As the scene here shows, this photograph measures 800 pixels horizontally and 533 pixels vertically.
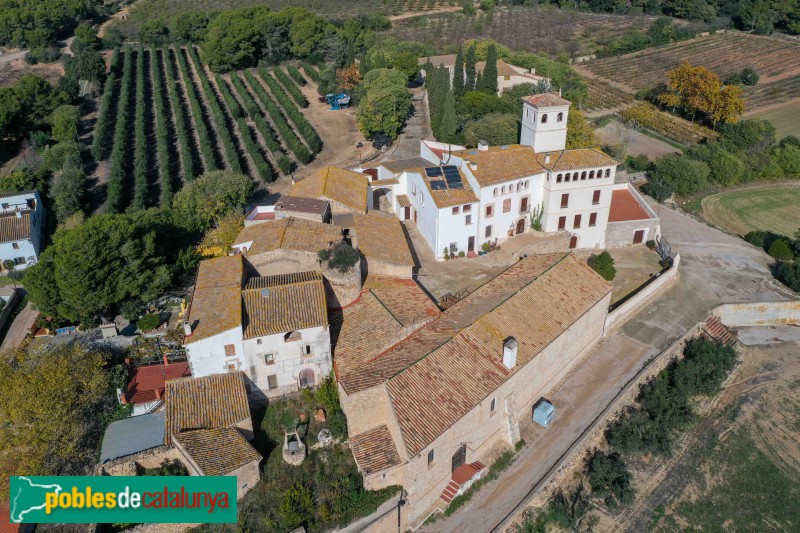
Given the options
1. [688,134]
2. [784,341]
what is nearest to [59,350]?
[784,341]

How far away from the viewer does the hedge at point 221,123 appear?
222 feet

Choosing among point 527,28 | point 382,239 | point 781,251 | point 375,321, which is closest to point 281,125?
point 382,239

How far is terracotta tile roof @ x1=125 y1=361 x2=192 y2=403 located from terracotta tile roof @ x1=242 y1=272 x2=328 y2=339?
517cm

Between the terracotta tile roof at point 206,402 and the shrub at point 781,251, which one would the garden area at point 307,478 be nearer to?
the terracotta tile roof at point 206,402

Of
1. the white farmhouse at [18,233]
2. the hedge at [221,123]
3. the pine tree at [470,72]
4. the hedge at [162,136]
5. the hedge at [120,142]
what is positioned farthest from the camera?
the pine tree at [470,72]

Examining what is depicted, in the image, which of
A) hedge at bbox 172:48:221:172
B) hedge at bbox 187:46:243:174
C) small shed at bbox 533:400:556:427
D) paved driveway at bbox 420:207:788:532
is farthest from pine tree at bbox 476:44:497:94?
small shed at bbox 533:400:556:427

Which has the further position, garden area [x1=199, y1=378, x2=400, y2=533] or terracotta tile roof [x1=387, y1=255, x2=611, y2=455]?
terracotta tile roof [x1=387, y1=255, x2=611, y2=455]

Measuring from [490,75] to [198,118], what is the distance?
123 feet

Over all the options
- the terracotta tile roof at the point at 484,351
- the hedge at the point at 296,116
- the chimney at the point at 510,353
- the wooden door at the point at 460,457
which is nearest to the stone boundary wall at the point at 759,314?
the terracotta tile roof at the point at 484,351

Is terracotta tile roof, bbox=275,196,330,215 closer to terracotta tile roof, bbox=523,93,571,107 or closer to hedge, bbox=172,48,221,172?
terracotta tile roof, bbox=523,93,571,107

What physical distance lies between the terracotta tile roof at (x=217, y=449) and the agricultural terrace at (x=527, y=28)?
93.0 m

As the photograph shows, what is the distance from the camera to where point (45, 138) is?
74.9 metres

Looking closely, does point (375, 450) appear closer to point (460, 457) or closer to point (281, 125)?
point (460, 457)

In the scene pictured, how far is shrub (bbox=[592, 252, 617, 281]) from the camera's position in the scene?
4669 centimetres
